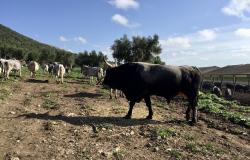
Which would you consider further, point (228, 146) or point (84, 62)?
point (84, 62)

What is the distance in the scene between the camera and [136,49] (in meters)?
79.7

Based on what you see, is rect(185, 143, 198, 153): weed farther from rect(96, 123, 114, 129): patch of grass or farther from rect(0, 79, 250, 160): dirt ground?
rect(96, 123, 114, 129): patch of grass

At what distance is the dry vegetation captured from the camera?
36.5 feet

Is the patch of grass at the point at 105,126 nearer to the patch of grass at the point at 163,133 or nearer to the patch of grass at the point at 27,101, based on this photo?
the patch of grass at the point at 163,133

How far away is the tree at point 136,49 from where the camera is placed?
79000 mm

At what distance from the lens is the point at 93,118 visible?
15.6 metres

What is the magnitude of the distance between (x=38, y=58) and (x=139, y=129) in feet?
424

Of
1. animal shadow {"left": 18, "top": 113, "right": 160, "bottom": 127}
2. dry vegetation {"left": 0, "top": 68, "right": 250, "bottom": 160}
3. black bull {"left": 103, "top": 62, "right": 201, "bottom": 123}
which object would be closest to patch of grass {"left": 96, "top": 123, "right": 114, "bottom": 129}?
dry vegetation {"left": 0, "top": 68, "right": 250, "bottom": 160}

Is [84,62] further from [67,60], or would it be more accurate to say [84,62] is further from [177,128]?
[177,128]

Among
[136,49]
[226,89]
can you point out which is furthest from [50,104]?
[136,49]

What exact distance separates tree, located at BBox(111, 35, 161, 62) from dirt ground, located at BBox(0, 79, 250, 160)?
6102 centimetres

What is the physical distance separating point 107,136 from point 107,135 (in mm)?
180

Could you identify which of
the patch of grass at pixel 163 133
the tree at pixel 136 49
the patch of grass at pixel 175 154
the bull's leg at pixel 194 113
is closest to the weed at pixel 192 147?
the patch of grass at pixel 175 154

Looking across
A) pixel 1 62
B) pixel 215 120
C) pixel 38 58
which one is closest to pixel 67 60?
pixel 38 58
